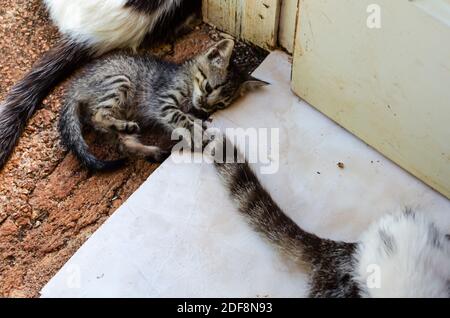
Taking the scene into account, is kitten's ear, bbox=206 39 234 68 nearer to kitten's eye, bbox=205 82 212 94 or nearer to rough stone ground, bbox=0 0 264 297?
kitten's eye, bbox=205 82 212 94

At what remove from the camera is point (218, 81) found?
9.78 ft

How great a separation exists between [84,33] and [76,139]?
596 mm

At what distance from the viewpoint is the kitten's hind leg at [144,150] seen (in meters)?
2.89

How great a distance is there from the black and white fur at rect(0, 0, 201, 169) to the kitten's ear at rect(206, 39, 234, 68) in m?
0.38

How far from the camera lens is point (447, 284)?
2.18 metres

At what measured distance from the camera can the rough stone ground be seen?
2633 millimetres

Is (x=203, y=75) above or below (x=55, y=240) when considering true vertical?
above

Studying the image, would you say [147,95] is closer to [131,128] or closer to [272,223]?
[131,128]

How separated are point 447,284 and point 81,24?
6.58ft

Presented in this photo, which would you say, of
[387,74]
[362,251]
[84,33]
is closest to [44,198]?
[84,33]

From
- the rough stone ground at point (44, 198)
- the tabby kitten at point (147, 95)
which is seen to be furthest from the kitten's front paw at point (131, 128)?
the rough stone ground at point (44, 198)
